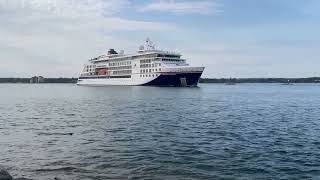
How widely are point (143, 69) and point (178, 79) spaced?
44.9ft

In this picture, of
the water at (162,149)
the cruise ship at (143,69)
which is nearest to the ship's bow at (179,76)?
the cruise ship at (143,69)

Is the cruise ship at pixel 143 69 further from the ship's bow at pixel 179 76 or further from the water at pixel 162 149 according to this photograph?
the water at pixel 162 149

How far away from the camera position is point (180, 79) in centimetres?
12156

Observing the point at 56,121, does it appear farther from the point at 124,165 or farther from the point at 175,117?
the point at 124,165

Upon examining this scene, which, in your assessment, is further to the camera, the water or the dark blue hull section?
the dark blue hull section

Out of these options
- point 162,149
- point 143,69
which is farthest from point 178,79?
point 162,149

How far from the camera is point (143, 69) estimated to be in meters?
132

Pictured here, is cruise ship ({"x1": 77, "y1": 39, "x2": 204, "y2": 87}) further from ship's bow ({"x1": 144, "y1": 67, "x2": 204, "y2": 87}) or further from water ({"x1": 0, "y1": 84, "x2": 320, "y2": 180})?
water ({"x1": 0, "y1": 84, "x2": 320, "y2": 180})

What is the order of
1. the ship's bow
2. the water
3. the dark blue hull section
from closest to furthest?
1. the water
2. the ship's bow
3. the dark blue hull section

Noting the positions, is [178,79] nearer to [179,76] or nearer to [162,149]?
[179,76]

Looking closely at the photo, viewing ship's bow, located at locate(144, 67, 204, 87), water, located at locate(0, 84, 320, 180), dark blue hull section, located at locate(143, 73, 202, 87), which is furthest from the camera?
dark blue hull section, located at locate(143, 73, 202, 87)

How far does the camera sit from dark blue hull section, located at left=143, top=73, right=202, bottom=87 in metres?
121

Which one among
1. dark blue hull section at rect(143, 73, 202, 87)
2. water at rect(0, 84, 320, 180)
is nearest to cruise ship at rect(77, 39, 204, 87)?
dark blue hull section at rect(143, 73, 202, 87)

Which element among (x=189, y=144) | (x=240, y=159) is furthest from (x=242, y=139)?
(x=240, y=159)
